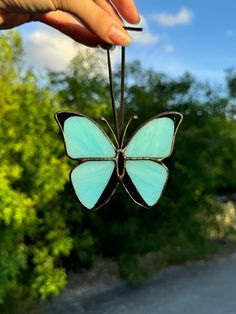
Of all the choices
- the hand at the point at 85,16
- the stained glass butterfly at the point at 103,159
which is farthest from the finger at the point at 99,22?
the stained glass butterfly at the point at 103,159

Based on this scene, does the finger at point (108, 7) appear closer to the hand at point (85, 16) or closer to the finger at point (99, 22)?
the hand at point (85, 16)

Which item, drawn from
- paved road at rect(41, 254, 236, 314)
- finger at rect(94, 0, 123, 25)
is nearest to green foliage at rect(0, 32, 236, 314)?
paved road at rect(41, 254, 236, 314)

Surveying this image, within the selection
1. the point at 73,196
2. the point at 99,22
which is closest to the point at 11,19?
the point at 99,22

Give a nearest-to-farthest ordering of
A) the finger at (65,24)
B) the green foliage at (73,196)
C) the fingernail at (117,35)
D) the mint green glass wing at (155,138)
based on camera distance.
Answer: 1. the fingernail at (117,35)
2. the mint green glass wing at (155,138)
3. the finger at (65,24)
4. the green foliage at (73,196)

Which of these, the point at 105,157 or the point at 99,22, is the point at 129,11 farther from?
the point at 105,157

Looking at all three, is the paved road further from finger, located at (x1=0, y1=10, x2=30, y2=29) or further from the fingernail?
the fingernail

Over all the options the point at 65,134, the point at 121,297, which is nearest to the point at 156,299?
the point at 121,297

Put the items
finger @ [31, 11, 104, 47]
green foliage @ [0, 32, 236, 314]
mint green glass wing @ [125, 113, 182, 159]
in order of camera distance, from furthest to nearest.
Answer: green foliage @ [0, 32, 236, 314]
finger @ [31, 11, 104, 47]
mint green glass wing @ [125, 113, 182, 159]
